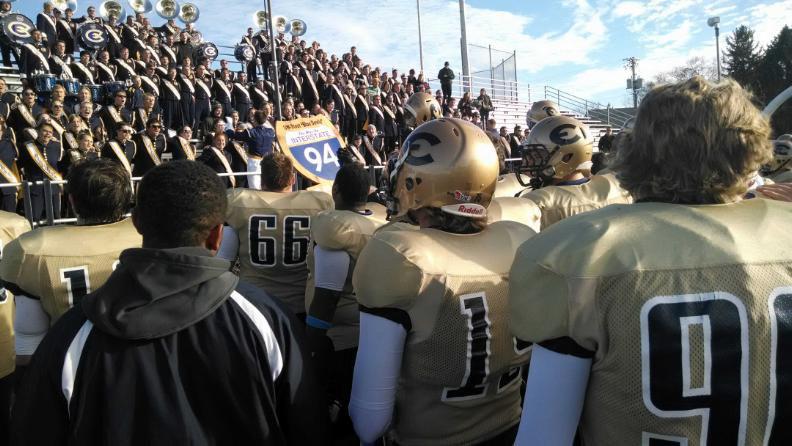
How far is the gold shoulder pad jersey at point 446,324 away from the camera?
183cm

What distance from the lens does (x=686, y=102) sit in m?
1.29

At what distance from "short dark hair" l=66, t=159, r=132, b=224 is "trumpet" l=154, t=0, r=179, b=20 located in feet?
67.0

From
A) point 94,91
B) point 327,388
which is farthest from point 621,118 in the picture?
point 327,388

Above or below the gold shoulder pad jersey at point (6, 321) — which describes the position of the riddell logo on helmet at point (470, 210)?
above

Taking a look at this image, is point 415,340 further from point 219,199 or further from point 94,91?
point 94,91

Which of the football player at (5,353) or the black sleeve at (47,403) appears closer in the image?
the black sleeve at (47,403)

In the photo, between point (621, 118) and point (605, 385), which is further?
point (621, 118)

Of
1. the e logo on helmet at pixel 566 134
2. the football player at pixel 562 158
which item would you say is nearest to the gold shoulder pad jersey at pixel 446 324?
the football player at pixel 562 158

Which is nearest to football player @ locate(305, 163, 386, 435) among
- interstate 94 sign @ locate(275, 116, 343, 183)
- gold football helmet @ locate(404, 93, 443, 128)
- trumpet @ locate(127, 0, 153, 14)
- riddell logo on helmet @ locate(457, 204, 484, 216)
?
riddell logo on helmet @ locate(457, 204, 484, 216)

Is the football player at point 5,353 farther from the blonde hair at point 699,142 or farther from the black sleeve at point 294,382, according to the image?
the blonde hair at point 699,142

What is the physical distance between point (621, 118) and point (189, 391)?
35383 mm

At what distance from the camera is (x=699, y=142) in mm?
1275

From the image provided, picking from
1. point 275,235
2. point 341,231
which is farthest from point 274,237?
point 341,231

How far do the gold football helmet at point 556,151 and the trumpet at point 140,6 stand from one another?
1861 centimetres
